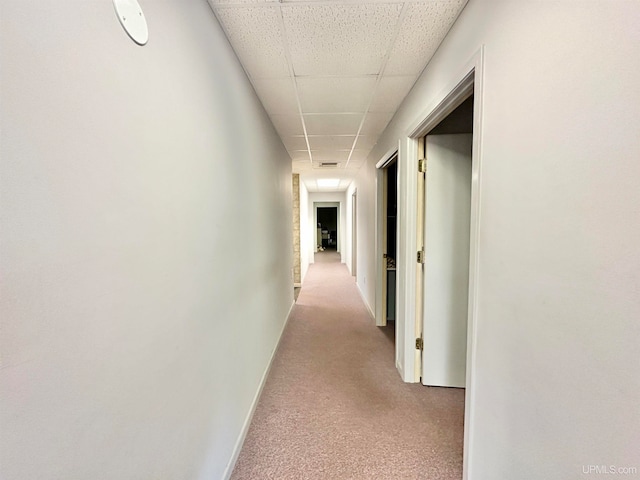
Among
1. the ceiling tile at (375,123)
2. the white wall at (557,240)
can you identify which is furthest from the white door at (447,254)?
the white wall at (557,240)

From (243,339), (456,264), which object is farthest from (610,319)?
(243,339)

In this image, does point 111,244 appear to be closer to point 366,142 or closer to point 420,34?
point 420,34

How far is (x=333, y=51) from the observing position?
5.08 feet

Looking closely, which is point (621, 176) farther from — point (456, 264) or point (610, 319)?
point (456, 264)

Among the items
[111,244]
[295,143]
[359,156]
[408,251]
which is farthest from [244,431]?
[359,156]

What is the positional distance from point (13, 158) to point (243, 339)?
147cm

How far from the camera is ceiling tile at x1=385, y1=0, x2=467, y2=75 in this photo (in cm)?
125

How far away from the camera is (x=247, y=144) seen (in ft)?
6.07

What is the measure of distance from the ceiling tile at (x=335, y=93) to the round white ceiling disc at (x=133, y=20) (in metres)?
1.25

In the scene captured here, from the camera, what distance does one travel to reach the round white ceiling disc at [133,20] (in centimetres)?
69

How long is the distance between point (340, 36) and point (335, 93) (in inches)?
25.2

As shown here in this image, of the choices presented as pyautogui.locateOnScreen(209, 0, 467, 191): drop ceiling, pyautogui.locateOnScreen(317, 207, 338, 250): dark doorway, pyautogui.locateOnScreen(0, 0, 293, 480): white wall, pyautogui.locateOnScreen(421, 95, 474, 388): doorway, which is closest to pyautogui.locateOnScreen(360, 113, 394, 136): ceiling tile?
pyautogui.locateOnScreen(209, 0, 467, 191): drop ceiling

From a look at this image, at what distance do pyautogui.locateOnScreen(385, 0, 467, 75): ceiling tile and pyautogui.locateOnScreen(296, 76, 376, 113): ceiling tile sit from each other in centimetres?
24

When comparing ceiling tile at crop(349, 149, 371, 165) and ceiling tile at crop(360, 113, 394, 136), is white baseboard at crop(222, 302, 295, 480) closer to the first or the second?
ceiling tile at crop(360, 113, 394, 136)
